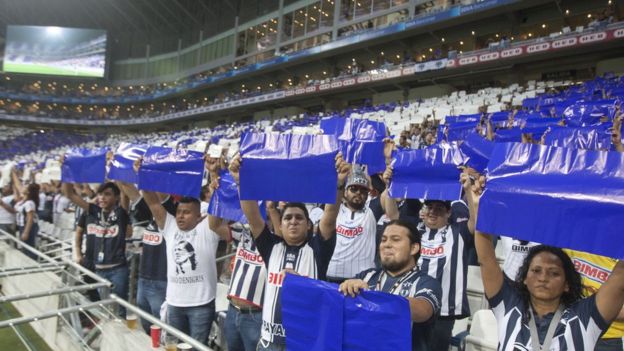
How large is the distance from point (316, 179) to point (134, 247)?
4.72 metres

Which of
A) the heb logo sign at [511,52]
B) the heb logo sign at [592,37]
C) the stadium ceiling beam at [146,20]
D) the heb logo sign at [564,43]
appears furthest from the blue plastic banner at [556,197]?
the stadium ceiling beam at [146,20]

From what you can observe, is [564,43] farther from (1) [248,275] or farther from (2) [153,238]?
(1) [248,275]

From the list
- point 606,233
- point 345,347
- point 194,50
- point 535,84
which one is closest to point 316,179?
point 345,347

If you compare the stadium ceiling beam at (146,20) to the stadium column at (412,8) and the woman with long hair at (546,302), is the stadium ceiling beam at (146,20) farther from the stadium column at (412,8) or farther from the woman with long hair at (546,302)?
the woman with long hair at (546,302)

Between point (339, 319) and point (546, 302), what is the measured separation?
971mm

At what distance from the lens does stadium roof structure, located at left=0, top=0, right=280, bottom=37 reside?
44.6 m

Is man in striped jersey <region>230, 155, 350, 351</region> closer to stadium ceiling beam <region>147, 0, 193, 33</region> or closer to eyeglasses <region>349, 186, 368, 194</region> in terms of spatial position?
eyeglasses <region>349, 186, 368, 194</region>

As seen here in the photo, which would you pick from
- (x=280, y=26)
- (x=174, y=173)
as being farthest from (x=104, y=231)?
(x=280, y=26)

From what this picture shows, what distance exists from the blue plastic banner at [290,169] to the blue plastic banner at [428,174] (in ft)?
4.87

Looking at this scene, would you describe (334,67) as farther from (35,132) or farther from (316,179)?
(35,132)

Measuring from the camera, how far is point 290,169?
2.72 meters

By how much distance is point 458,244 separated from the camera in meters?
3.38

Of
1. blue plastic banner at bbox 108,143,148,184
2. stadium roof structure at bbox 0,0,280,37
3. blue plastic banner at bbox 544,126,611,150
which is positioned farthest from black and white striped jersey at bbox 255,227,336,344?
stadium roof structure at bbox 0,0,280,37

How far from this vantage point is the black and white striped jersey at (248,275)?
304 centimetres
